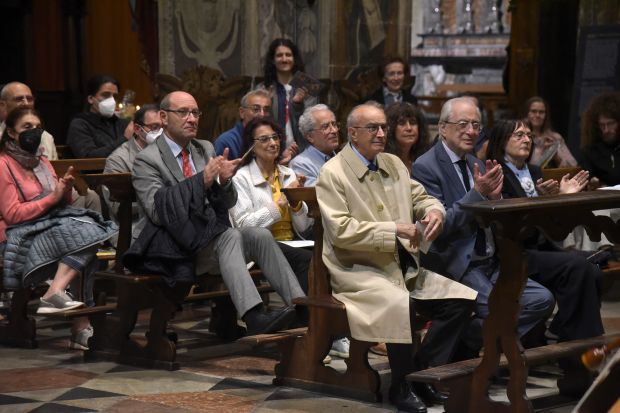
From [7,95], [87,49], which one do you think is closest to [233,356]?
[7,95]

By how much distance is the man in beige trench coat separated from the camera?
5336 mm

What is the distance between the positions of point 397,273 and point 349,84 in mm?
4688

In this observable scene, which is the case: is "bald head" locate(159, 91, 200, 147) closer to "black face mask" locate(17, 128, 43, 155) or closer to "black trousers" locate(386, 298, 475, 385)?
"black face mask" locate(17, 128, 43, 155)

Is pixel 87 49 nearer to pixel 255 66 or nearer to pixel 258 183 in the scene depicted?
pixel 255 66

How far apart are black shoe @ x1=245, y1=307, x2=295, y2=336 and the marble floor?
28cm

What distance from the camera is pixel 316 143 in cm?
698

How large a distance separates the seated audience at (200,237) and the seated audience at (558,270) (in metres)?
1.23

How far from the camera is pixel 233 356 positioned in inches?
259

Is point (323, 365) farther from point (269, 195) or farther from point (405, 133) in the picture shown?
point (405, 133)

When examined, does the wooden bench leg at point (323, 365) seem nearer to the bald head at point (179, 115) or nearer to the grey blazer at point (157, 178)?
the grey blazer at point (157, 178)

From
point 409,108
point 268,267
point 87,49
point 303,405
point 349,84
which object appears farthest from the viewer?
point 87,49

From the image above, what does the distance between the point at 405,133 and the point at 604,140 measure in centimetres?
188

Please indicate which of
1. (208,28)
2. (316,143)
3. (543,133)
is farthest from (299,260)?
(208,28)

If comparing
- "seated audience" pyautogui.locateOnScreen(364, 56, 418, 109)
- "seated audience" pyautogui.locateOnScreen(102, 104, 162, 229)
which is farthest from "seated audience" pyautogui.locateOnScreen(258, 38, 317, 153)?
"seated audience" pyautogui.locateOnScreen(102, 104, 162, 229)
